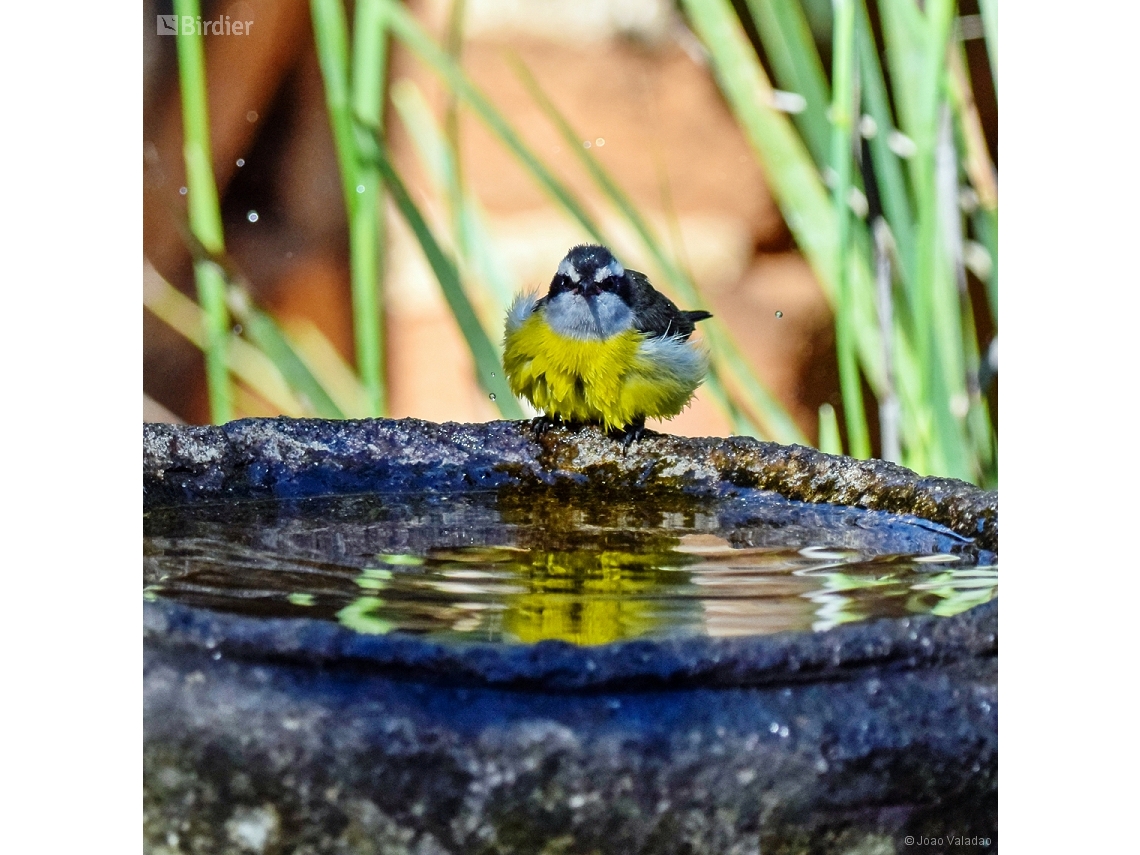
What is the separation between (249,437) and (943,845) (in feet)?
4.96

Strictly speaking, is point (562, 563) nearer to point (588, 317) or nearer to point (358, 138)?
point (588, 317)

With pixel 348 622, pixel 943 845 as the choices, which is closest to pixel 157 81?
pixel 348 622

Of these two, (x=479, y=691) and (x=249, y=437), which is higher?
(x=249, y=437)

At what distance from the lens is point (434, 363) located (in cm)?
336

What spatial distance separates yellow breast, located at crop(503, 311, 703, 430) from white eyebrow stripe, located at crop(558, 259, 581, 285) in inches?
4.9

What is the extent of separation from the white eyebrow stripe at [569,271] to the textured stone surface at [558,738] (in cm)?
143

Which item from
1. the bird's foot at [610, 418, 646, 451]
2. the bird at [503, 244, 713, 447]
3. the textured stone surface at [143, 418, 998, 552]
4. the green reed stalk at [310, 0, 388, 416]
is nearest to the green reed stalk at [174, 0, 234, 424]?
the green reed stalk at [310, 0, 388, 416]

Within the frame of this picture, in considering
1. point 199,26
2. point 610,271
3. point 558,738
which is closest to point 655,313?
point 610,271

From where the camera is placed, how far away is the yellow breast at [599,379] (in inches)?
107

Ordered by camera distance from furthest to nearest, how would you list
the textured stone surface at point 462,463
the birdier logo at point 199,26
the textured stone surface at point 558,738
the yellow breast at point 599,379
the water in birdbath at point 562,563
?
the yellow breast at point 599,379
the birdier logo at point 199,26
the textured stone surface at point 462,463
the water in birdbath at point 562,563
the textured stone surface at point 558,738

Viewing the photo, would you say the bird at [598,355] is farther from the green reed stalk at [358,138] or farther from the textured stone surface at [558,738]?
the textured stone surface at [558,738]

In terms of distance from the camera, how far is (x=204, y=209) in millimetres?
2758

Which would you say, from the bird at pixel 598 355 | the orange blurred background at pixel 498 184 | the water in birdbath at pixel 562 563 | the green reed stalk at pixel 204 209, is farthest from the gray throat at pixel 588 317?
the green reed stalk at pixel 204 209

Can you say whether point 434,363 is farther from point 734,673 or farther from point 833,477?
point 734,673
